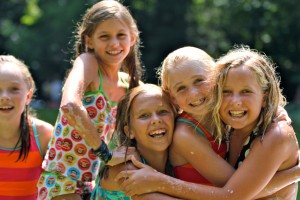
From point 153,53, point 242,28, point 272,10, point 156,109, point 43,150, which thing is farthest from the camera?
point 153,53

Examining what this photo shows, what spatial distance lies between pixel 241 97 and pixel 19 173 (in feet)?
6.51

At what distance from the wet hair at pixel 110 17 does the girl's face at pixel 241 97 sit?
124 cm

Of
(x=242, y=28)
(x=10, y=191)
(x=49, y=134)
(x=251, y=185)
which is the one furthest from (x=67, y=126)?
(x=242, y=28)

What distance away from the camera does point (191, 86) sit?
3.83m

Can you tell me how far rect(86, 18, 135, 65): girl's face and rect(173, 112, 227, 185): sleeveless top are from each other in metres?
0.94

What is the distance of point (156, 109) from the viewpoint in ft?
12.7

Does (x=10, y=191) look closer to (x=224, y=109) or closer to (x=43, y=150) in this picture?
(x=43, y=150)

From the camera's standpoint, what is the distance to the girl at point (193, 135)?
3.65 metres

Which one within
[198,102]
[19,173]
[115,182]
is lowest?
[19,173]

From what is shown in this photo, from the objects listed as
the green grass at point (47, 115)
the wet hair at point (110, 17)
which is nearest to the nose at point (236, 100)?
the wet hair at point (110, 17)

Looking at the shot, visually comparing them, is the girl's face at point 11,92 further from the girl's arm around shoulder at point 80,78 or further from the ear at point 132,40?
the ear at point 132,40

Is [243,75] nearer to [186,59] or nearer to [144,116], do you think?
[186,59]

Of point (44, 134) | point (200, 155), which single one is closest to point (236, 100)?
point (200, 155)

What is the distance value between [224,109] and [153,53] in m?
18.5
